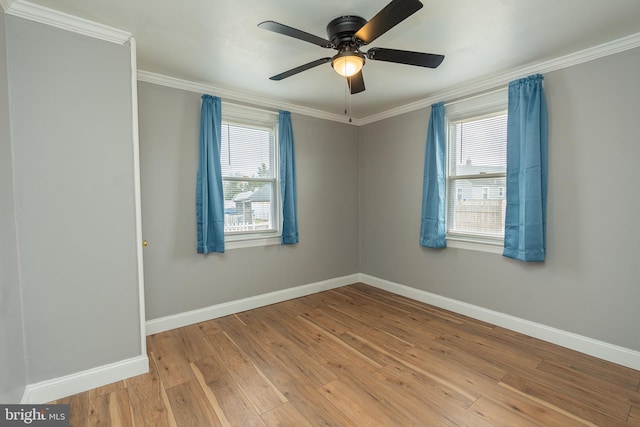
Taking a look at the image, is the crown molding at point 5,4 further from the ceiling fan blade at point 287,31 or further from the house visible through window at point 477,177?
the house visible through window at point 477,177

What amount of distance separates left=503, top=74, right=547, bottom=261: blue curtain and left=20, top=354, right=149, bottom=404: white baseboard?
356 centimetres

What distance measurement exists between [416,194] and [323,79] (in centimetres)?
192

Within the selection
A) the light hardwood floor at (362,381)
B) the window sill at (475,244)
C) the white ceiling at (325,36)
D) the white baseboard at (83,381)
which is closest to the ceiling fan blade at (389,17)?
the white ceiling at (325,36)

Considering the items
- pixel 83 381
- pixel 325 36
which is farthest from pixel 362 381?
pixel 325 36

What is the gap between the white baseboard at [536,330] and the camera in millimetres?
2389

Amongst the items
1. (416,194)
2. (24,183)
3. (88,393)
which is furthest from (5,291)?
(416,194)

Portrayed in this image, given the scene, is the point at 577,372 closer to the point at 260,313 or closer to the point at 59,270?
the point at 260,313

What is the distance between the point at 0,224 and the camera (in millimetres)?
1604

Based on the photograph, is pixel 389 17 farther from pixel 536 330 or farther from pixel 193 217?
pixel 536 330

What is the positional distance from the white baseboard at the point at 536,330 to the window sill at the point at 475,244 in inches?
26.3

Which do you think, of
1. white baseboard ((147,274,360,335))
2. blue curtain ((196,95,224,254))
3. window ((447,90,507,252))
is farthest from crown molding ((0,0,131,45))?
window ((447,90,507,252))

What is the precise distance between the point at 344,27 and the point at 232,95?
1.88m

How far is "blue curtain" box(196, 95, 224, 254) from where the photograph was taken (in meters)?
3.16

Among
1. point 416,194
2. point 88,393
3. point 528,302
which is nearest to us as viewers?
point 88,393
